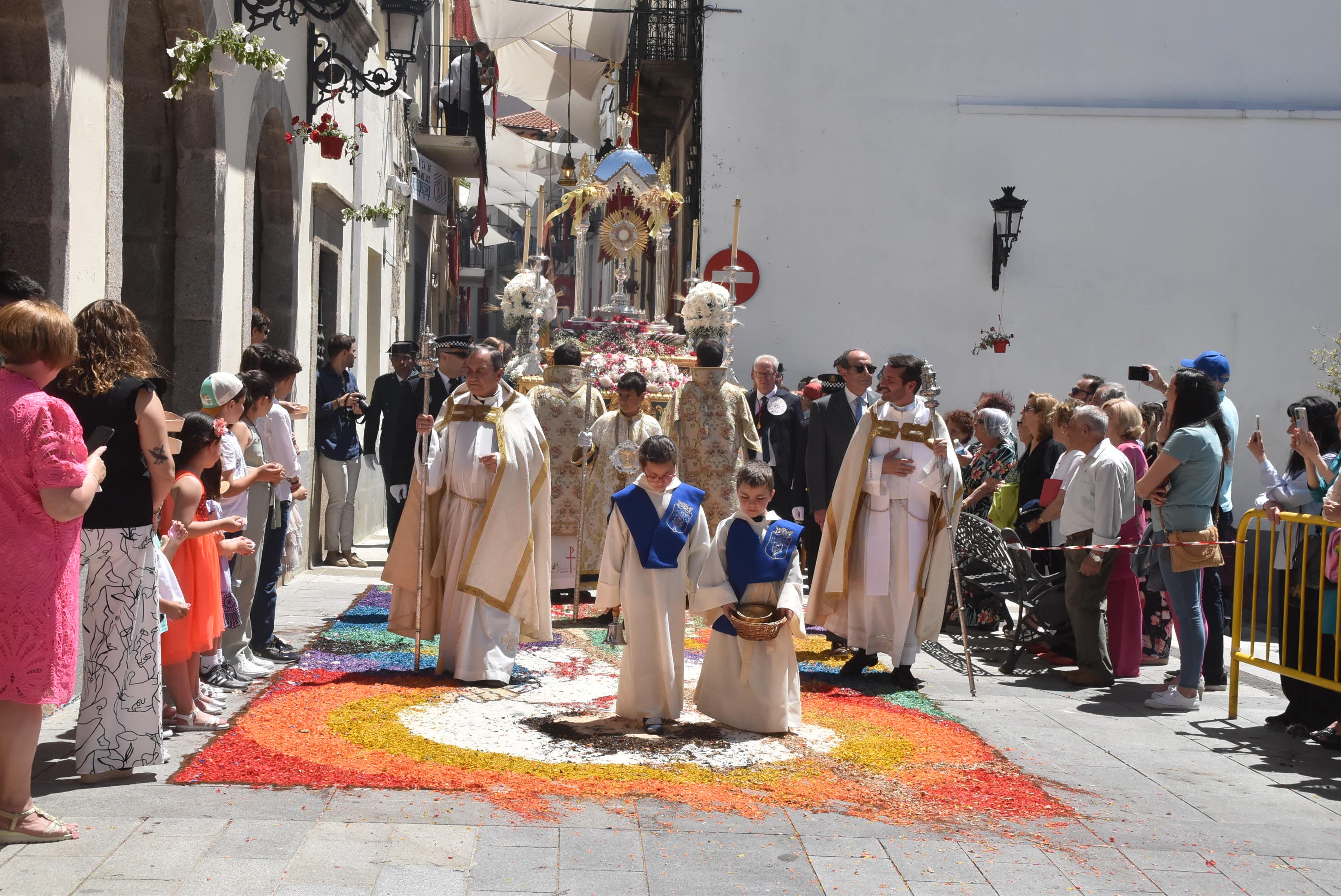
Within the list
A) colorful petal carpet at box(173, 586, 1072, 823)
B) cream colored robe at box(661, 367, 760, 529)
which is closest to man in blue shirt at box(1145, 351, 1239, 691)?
colorful petal carpet at box(173, 586, 1072, 823)

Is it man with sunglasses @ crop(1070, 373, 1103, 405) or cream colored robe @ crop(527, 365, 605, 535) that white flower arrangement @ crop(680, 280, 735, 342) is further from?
man with sunglasses @ crop(1070, 373, 1103, 405)

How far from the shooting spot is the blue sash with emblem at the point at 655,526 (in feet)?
20.3

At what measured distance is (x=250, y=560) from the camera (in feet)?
22.5

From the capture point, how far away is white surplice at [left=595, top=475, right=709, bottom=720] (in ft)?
20.3

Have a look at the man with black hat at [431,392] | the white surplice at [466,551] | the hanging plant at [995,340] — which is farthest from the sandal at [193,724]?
the hanging plant at [995,340]

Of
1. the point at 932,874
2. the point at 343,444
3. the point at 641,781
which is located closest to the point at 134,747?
the point at 641,781

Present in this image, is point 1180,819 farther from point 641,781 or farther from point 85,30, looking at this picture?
point 85,30

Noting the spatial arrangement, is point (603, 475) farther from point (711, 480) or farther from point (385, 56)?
point (385, 56)

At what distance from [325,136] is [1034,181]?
948cm

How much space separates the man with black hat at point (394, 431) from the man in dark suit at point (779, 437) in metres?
2.74

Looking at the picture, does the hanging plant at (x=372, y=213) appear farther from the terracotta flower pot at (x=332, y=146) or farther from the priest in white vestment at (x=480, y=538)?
the priest in white vestment at (x=480, y=538)

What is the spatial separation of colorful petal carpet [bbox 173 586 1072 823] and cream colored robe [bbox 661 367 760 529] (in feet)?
9.84

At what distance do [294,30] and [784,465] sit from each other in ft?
16.9

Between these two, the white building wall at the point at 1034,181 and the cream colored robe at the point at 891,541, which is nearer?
the cream colored robe at the point at 891,541
